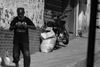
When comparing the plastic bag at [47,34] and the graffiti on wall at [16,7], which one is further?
the plastic bag at [47,34]

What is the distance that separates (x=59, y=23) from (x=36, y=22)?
1450 mm

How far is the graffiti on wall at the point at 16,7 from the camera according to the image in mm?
7093

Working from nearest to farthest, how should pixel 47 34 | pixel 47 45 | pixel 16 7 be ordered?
pixel 16 7 < pixel 47 45 < pixel 47 34

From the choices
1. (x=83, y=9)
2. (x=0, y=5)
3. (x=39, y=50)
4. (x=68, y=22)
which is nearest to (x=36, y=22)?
(x=39, y=50)

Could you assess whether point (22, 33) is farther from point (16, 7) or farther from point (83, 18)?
point (83, 18)

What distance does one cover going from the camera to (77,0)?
1401cm

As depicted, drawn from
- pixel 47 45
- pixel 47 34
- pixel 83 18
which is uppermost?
pixel 83 18

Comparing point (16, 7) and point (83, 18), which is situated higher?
point (16, 7)

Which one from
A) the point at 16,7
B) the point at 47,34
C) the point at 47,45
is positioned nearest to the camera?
the point at 16,7

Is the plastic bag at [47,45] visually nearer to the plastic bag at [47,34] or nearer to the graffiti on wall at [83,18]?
the plastic bag at [47,34]

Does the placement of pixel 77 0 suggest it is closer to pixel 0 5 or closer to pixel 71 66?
pixel 0 5

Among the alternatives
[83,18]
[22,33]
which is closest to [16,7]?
[22,33]

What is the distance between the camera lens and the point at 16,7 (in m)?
7.63

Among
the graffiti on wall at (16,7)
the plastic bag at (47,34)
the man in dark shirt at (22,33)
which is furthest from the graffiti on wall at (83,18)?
the man in dark shirt at (22,33)
